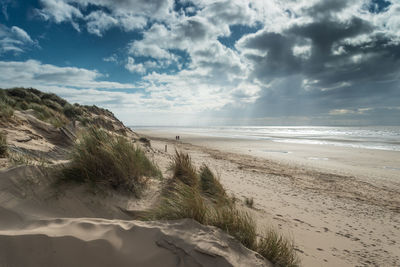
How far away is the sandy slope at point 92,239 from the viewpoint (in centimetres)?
189

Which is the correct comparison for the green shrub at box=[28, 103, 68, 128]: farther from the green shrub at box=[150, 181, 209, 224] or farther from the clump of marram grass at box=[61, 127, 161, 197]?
the green shrub at box=[150, 181, 209, 224]

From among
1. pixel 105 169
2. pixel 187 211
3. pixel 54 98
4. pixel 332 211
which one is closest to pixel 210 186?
pixel 187 211

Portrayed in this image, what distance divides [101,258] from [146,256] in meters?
0.43

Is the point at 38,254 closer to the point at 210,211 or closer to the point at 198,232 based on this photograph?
the point at 198,232

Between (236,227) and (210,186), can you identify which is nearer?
(236,227)

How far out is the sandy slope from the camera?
189 cm

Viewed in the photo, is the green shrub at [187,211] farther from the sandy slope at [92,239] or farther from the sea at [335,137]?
the sea at [335,137]

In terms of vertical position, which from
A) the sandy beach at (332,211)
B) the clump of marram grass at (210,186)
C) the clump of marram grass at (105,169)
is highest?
the clump of marram grass at (105,169)

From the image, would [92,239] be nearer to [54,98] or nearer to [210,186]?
[210,186]

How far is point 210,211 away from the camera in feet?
8.71

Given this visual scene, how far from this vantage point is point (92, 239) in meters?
2.03

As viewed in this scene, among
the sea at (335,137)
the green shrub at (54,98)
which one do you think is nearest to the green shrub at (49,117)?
the green shrub at (54,98)

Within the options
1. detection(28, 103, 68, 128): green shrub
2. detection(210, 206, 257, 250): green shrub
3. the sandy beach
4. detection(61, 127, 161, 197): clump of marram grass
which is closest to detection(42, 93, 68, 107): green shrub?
detection(28, 103, 68, 128): green shrub

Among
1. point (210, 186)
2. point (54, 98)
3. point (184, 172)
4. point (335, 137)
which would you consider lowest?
point (210, 186)
